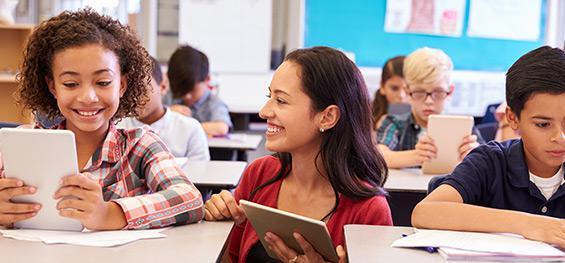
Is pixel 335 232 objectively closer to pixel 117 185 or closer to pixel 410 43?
pixel 117 185

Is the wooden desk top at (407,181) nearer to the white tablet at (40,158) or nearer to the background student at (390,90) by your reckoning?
the background student at (390,90)

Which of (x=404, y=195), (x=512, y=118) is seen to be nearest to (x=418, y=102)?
(x=404, y=195)

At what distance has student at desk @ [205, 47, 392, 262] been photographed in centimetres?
189

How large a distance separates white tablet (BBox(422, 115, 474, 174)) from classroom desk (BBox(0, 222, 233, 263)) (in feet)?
5.00

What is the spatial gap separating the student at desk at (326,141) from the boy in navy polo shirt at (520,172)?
192 mm

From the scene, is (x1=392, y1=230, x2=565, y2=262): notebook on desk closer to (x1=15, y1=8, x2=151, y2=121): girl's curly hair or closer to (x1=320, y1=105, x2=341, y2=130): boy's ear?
(x1=320, y1=105, x2=341, y2=130): boy's ear

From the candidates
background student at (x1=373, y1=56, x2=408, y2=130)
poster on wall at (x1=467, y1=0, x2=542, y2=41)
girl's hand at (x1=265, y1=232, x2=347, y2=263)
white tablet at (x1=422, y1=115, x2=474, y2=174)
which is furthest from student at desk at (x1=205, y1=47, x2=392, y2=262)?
poster on wall at (x1=467, y1=0, x2=542, y2=41)

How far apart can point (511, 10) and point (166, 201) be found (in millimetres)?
5579

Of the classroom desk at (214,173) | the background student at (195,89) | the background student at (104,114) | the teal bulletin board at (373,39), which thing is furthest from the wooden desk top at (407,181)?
the teal bulletin board at (373,39)

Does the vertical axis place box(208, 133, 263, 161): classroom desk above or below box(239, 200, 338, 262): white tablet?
below

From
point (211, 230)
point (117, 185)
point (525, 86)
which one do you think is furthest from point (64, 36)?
point (525, 86)

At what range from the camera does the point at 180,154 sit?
11.9 feet

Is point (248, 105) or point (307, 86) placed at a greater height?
point (307, 86)

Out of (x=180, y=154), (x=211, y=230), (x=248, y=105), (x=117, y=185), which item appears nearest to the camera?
(x=211, y=230)
